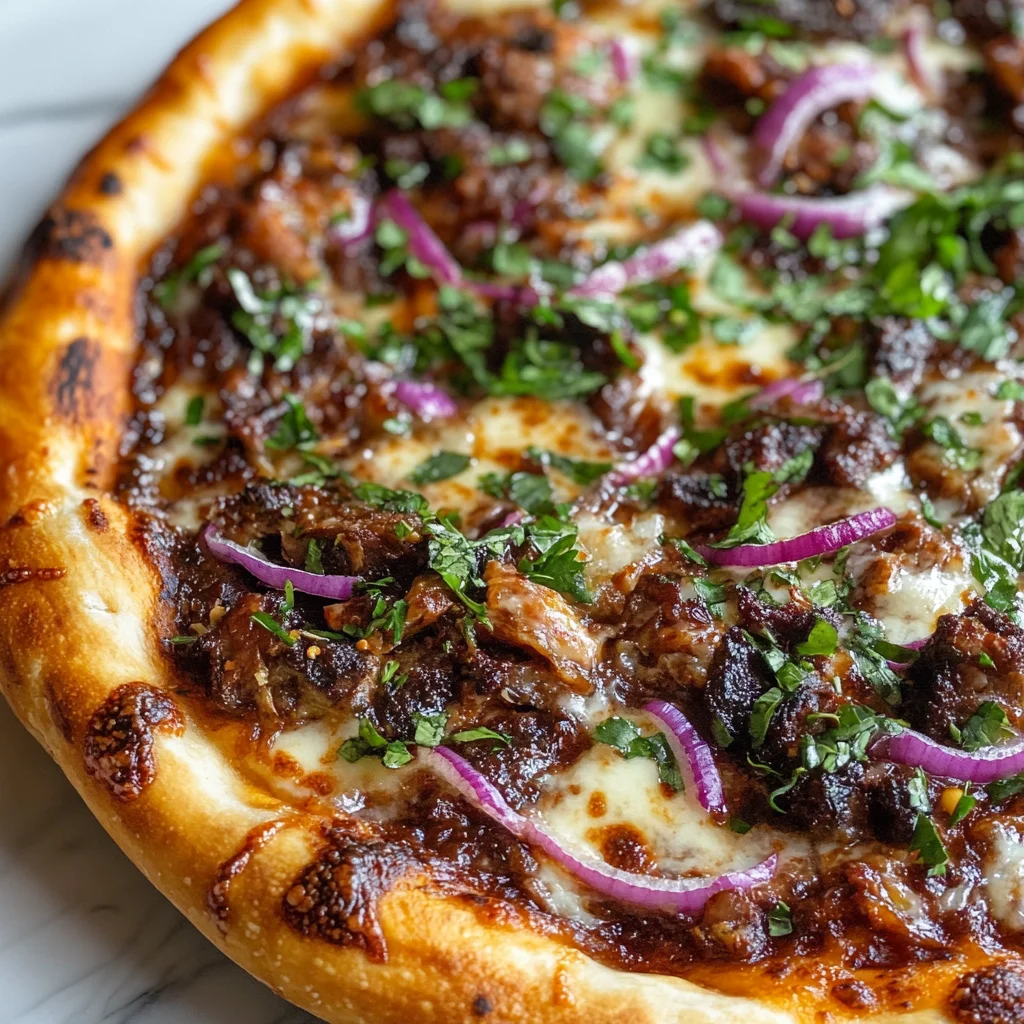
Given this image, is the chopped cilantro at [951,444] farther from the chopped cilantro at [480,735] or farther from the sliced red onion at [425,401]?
the chopped cilantro at [480,735]

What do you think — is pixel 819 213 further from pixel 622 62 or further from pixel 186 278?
pixel 186 278

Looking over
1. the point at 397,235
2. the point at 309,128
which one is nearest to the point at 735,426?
the point at 397,235

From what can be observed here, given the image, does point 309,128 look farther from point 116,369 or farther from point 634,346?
point 634,346

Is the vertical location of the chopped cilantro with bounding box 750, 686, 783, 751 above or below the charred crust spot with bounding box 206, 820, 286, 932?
below

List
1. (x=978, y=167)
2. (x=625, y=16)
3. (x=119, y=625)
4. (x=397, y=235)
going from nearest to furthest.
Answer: (x=119, y=625) < (x=397, y=235) < (x=978, y=167) < (x=625, y=16)

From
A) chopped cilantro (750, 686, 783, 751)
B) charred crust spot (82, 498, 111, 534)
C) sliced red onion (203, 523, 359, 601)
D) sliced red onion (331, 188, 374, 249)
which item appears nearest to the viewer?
chopped cilantro (750, 686, 783, 751)

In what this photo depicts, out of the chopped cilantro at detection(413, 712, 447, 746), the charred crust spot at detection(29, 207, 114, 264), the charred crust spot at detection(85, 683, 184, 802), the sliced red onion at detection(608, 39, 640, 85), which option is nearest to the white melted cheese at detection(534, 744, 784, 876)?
the chopped cilantro at detection(413, 712, 447, 746)

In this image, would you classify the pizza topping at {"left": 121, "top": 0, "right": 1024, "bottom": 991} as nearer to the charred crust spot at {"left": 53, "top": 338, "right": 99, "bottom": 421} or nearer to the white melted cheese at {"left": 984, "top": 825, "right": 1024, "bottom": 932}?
the white melted cheese at {"left": 984, "top": 825, "right": 1024, "bottom": 932}
